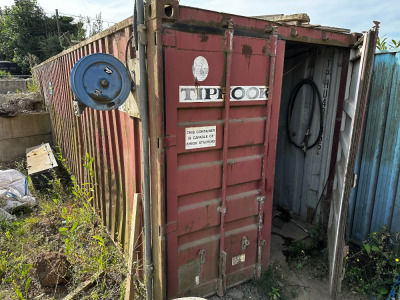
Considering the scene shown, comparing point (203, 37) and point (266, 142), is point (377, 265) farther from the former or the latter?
point (203, 37)

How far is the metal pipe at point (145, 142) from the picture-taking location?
7.43 ft

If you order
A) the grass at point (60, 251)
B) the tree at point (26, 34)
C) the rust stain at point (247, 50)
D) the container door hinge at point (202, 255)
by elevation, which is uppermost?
the tree at point (26, 34)

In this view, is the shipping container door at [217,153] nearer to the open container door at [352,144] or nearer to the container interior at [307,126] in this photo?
the open container door at [352,144]

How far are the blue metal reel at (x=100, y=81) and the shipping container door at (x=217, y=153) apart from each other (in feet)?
1.66

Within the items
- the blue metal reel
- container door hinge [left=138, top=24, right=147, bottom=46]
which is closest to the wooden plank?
the blue metal reel

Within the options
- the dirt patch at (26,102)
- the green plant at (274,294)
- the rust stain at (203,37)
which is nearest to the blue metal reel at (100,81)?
the rust stain at (203,37)

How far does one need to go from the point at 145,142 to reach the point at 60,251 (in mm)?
2557

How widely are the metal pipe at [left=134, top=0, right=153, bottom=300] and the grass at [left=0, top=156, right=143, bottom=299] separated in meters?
0.51

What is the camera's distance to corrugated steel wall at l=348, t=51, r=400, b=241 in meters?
3.44

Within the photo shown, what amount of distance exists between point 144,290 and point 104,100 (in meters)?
2.07

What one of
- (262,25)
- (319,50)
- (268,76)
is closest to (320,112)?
(319,50)

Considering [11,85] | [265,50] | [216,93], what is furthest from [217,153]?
[11,85]

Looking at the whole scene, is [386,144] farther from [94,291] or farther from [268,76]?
[94,291]

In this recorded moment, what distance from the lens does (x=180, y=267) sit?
9.20ft
